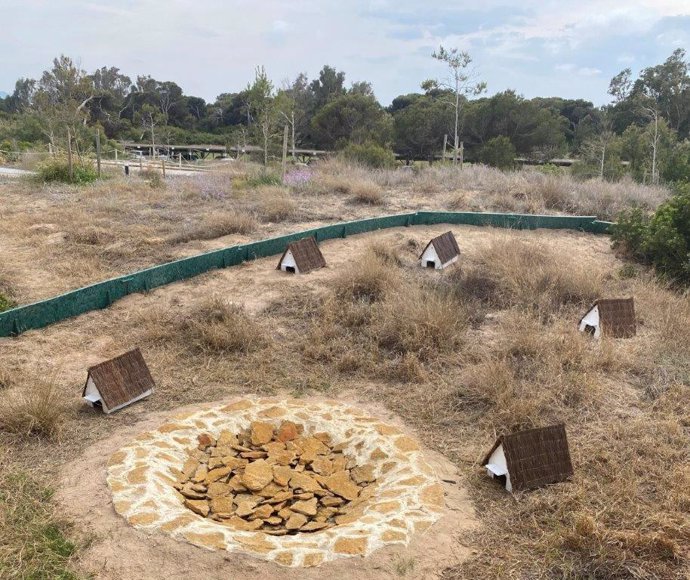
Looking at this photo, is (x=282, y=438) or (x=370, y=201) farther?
(x=370, y=201)

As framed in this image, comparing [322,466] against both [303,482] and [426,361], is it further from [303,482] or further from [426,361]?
[426,361]

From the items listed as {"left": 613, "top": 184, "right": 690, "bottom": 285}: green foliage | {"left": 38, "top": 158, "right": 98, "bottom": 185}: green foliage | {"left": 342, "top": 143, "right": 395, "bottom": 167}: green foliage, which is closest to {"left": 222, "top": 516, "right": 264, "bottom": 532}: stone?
{"left": 613, "top": 184, "right": 690, "bottom": 285}: green foliage

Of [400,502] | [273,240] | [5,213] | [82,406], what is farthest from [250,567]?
[5,213]

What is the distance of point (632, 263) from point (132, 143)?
40.5 m

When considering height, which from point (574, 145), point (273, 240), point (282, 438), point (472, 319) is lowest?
point (282, 438)

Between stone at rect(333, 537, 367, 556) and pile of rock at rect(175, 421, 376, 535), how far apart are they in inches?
14.5

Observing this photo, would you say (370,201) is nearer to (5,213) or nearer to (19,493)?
(5,213)

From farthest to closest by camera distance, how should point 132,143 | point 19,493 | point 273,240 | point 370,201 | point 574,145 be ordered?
point 132,143 < point 574,145 < point 370,201 < point 273,240 < point 19,493

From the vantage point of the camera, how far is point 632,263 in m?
9.27

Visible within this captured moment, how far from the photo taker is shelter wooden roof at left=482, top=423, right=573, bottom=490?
156 inches

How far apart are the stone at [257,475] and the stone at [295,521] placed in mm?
396

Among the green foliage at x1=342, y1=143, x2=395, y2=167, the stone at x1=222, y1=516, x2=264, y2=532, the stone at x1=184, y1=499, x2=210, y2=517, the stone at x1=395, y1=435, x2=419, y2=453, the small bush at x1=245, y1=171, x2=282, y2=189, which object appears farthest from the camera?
the green foliage at x1=342, y1=143, x2=395, y2=167

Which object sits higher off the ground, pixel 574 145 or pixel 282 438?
pixel 574 145

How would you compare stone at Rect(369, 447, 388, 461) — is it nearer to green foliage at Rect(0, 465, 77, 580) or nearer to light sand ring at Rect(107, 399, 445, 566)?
light sand ring at Rect(107, 399, 445, 566)
